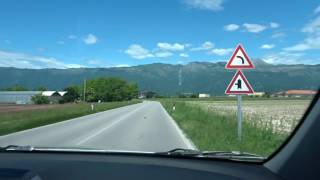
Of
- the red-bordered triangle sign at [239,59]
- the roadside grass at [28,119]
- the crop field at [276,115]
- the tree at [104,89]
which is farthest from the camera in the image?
the tree at [104,89]

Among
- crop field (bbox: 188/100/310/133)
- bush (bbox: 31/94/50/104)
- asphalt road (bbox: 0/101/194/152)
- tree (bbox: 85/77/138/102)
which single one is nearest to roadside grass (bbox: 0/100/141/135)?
asphalt road (bbox: 0/101/194/152)

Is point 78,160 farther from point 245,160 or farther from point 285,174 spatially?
point 285,174

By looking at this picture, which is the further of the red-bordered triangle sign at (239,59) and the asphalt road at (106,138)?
the asphalt road at (106,138)

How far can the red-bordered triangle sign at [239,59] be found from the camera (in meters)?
14.9

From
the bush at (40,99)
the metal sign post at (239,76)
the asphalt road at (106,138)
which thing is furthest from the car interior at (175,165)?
the bush at (40,99)

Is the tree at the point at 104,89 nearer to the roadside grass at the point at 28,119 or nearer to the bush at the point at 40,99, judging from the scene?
the bush at the point at 40,99

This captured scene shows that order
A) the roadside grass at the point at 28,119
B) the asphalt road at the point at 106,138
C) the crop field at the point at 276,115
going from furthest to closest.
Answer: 1. the roadside grass at the point at 28,119
2. the asphalt road at the point at 106,138
3. the crop field at the point at 276,115

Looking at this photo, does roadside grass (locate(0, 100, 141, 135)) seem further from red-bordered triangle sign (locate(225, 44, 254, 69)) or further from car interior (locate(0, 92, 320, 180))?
car interior (locate(0, 92, 320, 180))

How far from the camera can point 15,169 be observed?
335 centimetres

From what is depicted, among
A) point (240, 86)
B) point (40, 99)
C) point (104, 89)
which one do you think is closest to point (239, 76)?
point (240, 86)

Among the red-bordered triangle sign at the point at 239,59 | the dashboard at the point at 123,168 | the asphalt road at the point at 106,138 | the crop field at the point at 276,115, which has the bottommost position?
the asphalt road at the point at 106,138

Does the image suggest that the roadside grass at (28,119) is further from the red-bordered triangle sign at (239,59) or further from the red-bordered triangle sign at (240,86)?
the red-bordered triangle sign at (239,59)

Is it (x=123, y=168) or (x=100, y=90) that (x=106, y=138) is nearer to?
(x=123, y=168)

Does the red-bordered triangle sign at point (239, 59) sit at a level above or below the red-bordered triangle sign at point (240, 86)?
above
